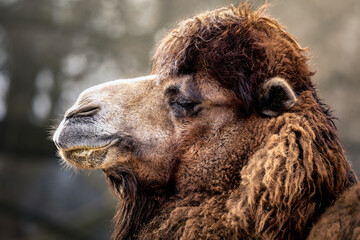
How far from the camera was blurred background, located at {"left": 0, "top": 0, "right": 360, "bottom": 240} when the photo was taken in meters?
8.46

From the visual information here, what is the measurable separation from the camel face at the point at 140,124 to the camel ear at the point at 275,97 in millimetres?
167

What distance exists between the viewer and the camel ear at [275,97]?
1.99 m

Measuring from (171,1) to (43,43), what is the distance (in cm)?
335

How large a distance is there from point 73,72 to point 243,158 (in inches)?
329

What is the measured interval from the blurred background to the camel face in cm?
616

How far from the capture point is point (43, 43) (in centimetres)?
1044

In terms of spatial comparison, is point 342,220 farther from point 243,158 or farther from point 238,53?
point 238,53

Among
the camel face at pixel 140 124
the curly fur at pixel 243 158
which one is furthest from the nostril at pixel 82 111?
the curly fur at pixel 243 158

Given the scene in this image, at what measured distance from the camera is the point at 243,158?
6.73ft

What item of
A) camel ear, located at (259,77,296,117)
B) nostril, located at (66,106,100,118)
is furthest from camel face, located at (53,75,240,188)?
camel ear, located at (259,77,296,117)

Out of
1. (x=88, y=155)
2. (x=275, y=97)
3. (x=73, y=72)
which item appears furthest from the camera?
(x=73, y=72)

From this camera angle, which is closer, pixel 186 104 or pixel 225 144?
pixel 225 144

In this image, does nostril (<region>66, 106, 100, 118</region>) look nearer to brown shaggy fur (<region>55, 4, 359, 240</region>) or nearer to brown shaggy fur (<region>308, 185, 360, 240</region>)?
brown shaggy fur (<region>55, 4, 359, 240</region>)

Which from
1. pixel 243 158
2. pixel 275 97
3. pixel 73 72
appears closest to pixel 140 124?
pixel 243 158
